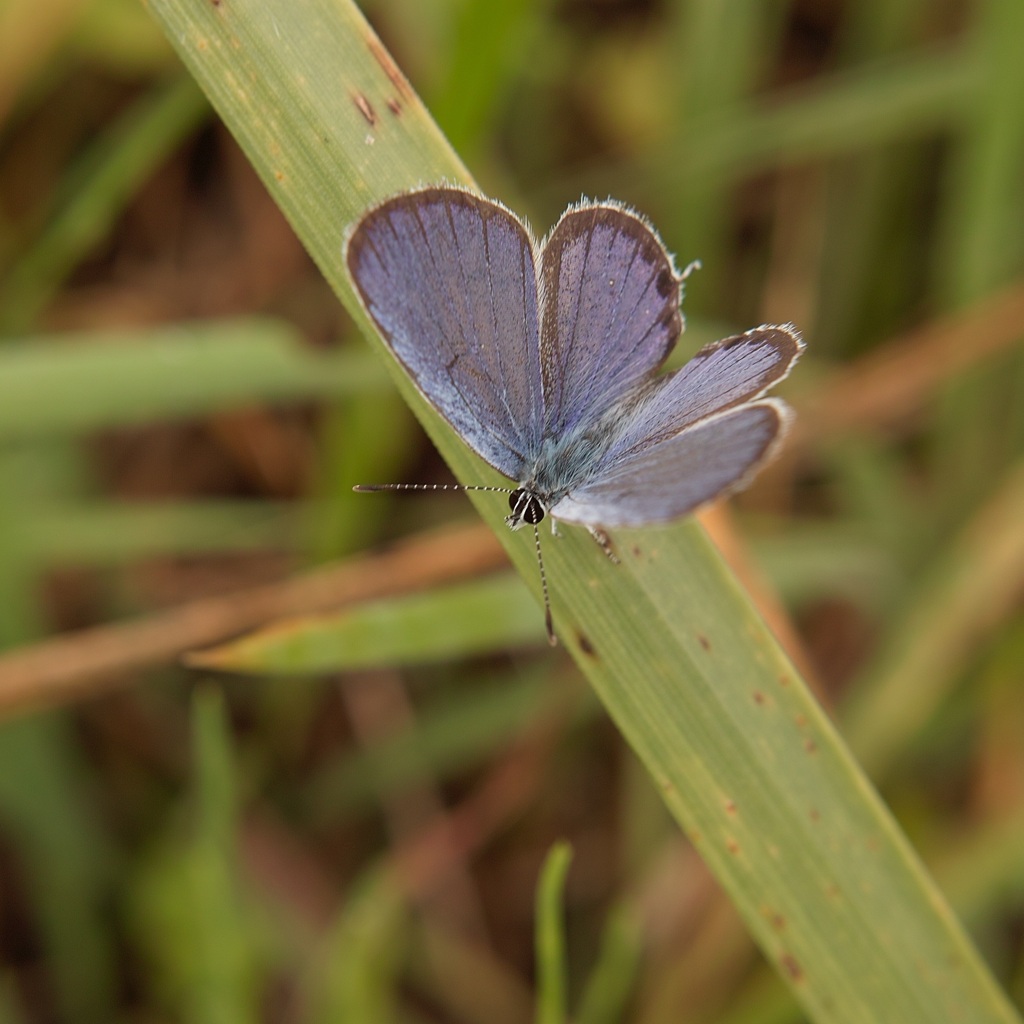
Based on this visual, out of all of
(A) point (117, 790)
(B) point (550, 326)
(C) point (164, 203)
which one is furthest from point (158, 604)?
(B) point (550, 326)

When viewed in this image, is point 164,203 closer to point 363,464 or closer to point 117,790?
point 363,464

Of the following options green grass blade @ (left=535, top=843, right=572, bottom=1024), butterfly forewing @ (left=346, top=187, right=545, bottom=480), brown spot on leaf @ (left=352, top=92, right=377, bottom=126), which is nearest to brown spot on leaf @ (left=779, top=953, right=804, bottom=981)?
green grass blade @ (left=535, top=843, right=572, bottom=1024)

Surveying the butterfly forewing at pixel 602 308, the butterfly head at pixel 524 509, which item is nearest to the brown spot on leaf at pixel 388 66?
the butterfly forewing at pixel 602 308

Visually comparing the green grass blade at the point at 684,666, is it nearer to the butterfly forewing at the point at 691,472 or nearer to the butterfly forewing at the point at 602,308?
the butterfly forewing at the point at 691,472

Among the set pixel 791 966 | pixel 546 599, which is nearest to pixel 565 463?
pixel 546 599

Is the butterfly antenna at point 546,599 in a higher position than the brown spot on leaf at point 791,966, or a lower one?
higher

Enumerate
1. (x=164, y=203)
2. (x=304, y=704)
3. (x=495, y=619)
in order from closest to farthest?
1. (x=495, y=619)
2. (x=304, y=704)
3. (x=164, y=203)

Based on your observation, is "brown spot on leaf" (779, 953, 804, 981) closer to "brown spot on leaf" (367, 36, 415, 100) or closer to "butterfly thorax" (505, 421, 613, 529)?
"butterfly thorax" (505, 421, 613, 529)
